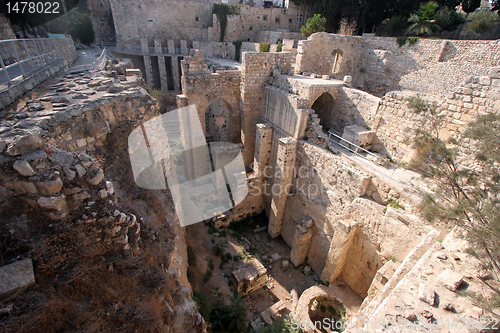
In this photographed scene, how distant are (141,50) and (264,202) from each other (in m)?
19.3

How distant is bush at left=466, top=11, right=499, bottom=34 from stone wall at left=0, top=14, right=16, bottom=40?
2458 cm

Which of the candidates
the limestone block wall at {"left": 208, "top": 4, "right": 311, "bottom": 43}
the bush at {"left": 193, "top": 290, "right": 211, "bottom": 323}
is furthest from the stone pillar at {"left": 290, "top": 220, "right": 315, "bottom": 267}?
the limestone block wall at {"left": 208, "top": 4, "right": 311, "bottom": 43}

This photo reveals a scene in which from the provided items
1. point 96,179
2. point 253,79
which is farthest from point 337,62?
point 96,179

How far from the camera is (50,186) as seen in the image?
9.49 ft

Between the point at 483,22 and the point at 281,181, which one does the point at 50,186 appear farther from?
the point at 483,22

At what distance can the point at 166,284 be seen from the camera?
3855 millimetres

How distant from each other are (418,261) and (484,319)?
4.62ft

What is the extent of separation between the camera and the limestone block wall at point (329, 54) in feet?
43.7

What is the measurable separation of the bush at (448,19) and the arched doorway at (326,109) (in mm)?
11993

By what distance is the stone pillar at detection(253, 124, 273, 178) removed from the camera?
36.4 ft

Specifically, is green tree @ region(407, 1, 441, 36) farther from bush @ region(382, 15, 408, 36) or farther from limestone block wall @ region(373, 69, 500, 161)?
limestone block wall @ region(373, 69, 500, 161)

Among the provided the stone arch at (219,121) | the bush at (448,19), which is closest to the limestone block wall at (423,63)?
the bush at (448,19)

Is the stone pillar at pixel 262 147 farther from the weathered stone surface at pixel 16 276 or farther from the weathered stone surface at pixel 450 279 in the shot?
the weathered stone surface at pixel 16 276

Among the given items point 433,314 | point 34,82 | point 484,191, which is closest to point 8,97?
point 34,82
